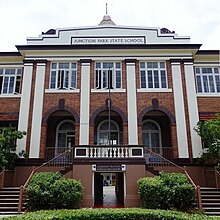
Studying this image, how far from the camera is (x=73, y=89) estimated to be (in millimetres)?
18125

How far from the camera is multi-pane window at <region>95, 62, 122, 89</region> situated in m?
18.3

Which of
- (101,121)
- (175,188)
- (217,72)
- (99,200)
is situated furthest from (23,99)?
(217,72)

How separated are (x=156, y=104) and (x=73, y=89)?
571 centimetres

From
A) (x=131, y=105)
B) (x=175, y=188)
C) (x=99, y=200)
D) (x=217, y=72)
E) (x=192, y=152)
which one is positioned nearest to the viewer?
(x=175, y=188)

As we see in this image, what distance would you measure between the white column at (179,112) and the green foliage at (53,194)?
299 inches

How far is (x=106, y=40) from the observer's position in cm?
1934

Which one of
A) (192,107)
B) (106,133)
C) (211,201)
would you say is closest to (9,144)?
(106,133)

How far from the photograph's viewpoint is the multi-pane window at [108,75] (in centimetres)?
1831

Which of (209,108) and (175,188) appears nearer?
(175,188)

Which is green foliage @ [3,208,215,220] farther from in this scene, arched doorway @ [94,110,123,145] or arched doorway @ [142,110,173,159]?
arched doorway @ [94,110,123,145]

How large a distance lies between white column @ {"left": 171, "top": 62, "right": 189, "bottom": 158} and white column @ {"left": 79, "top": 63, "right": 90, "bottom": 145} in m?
5.86

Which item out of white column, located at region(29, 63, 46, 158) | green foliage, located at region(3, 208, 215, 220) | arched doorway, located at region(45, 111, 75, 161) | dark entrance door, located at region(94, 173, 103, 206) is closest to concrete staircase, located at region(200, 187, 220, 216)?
green foliage, located at region(3, 208, 215, 220)

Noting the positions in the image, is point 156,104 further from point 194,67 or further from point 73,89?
point 73,89

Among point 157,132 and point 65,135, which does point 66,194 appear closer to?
point 65,135
